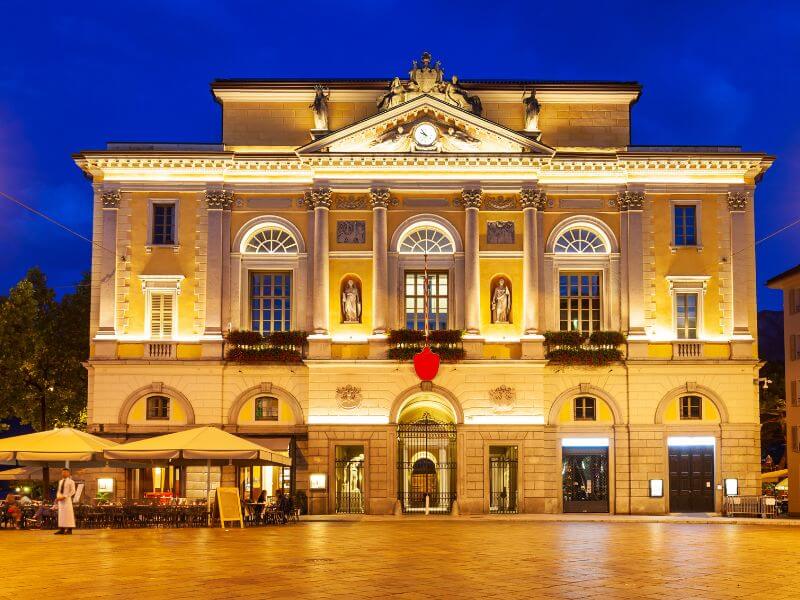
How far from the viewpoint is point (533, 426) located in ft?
148

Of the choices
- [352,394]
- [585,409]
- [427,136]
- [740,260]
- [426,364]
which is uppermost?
[427,136]

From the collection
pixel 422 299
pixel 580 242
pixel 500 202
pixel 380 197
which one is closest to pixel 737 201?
pixel 580 242

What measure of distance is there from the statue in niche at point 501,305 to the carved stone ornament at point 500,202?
340cm

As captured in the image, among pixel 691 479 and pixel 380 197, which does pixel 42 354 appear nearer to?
pixel 380 197

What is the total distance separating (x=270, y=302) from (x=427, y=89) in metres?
11.5

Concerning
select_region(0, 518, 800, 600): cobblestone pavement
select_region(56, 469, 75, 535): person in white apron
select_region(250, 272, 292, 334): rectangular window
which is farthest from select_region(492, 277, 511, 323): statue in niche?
select_region(56, 469, 75, 535): person in white apron

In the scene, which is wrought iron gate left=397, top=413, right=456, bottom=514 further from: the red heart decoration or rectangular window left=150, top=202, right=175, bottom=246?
rectangular window left=150, top=202, right=175, bottom=246

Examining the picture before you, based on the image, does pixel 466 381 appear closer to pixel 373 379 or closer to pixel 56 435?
pixel 373 379

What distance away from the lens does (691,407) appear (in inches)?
1822

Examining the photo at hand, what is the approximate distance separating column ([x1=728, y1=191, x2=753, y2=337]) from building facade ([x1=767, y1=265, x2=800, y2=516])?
2.53m

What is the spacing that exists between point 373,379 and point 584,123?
15.0m

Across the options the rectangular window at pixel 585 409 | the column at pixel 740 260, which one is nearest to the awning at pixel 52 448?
the rectangular window at pixel 585 409

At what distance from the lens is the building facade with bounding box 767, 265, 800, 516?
47406mm

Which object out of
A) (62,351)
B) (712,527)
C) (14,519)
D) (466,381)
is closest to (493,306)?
(466,381)
